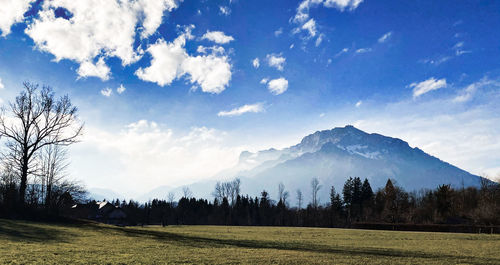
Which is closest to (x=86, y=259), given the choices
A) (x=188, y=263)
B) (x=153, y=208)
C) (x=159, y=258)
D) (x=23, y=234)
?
(x=159, y=258)

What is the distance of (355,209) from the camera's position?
373 ft

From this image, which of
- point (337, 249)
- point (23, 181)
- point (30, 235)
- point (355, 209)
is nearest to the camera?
point (30, 235)

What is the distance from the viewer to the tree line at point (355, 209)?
89750 mm

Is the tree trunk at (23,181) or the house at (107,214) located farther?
the house at (107,214)

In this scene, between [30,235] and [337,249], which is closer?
[30,235]

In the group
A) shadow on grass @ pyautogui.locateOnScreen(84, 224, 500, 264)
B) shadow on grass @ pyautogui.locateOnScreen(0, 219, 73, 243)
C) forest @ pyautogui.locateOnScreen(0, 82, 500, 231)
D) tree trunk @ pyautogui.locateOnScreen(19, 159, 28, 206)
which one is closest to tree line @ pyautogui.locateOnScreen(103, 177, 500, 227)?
forest @ pyautogui.locateOnScreen(0, 82, 500, 231)

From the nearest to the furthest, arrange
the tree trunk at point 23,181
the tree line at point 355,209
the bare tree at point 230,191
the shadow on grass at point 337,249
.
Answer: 1. the shadow on grass at point 337,249
2. the tree trunk at point 23,181
3. the tree line at point 355,209
4. the bare tree at point 230,191

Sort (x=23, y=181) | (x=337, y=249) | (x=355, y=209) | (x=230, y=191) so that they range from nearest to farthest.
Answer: (x=337, y=249) < (x=23, y=181) < (x=355, y=209) < (x=230, y=191)

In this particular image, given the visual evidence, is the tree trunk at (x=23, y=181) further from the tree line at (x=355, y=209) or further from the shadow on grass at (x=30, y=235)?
the tree line at (x=355, y=209)

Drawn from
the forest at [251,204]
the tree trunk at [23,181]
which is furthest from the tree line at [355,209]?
the tree trunk at [23,181]

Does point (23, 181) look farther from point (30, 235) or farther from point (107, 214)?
point (107, 214)

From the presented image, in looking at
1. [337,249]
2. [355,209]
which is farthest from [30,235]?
[355,209]

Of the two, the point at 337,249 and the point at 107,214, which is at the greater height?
the point at 337,249

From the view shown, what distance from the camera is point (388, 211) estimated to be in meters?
98.4
